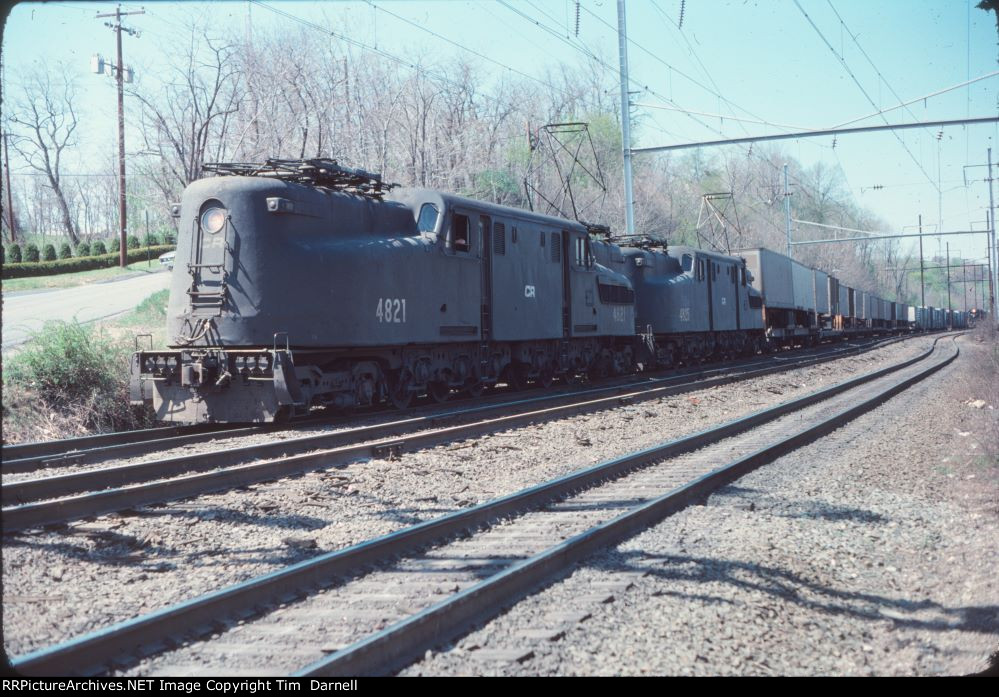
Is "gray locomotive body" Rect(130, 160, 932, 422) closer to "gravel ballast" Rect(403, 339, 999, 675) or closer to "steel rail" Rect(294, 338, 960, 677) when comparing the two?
"steel rail" Rect(294, 338, 960, 677)

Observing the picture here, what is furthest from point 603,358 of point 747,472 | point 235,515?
point 235,515

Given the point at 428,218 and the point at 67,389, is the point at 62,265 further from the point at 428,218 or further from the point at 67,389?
the point at 428,218

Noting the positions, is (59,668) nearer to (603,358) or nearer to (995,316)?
(603,358)

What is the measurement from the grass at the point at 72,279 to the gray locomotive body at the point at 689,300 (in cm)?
2316

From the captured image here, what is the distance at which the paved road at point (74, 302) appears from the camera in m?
21.8

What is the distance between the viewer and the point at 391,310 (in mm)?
12250

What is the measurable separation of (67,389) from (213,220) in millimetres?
4156

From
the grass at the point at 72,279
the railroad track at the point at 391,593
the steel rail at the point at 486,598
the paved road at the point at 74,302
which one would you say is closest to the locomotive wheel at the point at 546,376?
the railroad track at the point at 391,593

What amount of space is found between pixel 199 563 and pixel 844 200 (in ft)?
307

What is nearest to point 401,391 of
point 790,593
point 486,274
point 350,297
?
point 350,297

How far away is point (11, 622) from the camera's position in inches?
173

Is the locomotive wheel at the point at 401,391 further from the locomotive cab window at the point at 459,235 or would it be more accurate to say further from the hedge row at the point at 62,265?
the hedge row at the point at 62,265

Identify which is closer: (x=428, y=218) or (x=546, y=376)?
(x=428, y=218)

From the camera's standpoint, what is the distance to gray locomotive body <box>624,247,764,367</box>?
23453 mm
